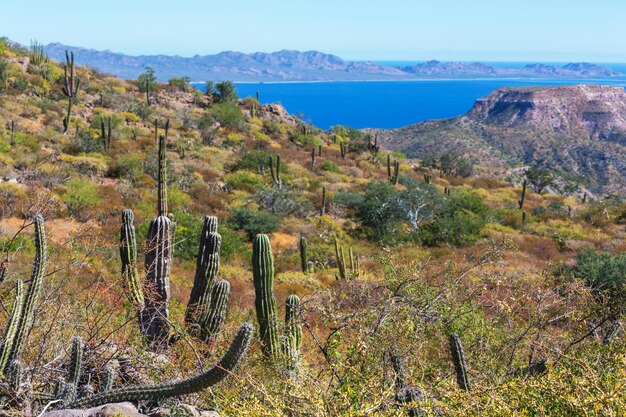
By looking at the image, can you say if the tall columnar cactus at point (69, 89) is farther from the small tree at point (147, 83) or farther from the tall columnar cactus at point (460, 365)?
the tall columnar cactus at point (460, 365)

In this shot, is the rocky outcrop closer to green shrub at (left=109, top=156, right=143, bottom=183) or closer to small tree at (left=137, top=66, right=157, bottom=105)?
small tree at (left=137, top=66, right=157, bottom=105)

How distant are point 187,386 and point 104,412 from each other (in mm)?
665

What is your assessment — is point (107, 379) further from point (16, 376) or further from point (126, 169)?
point (126, 169)

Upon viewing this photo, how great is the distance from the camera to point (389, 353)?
17.6 ft

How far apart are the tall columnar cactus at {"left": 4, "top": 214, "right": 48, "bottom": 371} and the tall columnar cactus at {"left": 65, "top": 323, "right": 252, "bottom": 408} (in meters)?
0.71

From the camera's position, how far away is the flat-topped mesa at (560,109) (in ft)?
322

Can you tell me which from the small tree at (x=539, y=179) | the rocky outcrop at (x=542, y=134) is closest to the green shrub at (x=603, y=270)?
the small tree at (x=539, y=179)

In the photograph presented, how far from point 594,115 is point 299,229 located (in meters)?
96.3

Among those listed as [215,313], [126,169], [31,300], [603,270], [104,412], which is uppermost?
[31,300]

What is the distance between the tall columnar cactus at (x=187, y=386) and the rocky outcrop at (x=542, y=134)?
55.4 metres

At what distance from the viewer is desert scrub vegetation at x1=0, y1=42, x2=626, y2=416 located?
4797 mm

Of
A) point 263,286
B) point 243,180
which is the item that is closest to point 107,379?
point 263,286

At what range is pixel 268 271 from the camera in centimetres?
765

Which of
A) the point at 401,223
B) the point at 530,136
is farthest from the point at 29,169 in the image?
the point at 530,136
